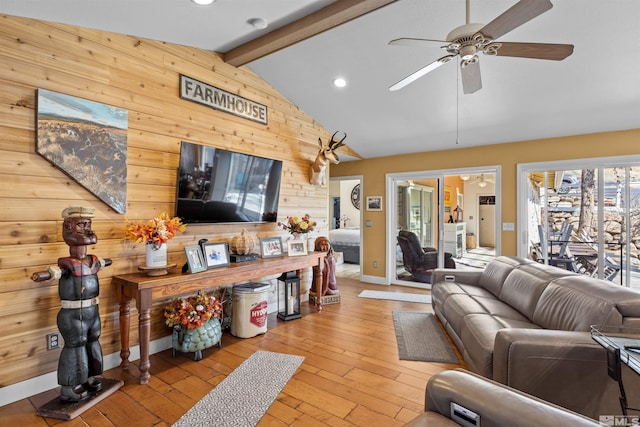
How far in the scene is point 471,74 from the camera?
2.27m

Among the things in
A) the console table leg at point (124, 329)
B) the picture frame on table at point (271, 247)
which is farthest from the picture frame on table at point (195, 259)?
the picture frame on table at point (271, 247)

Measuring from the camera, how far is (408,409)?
6.94ft

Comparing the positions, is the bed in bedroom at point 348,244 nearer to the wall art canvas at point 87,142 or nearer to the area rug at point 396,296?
the area rug at point 396,296

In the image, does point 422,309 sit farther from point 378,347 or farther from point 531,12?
point 531,12

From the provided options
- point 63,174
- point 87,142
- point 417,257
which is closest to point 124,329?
point 63,174

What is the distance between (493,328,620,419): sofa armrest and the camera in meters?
1.74

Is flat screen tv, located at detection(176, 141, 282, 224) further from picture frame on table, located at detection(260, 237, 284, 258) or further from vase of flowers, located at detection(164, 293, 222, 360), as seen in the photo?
Result: vase of flowers, located at detection(164, 293, 222, 360)

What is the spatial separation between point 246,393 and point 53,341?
1514 millimetres

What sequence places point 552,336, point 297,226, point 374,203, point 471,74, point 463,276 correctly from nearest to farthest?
1. point 552,336
2. point 471,74
3. point 463,276
4. point 297,226
5. point 374,203

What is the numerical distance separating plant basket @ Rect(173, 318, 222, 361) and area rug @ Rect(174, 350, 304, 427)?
0.42 metres

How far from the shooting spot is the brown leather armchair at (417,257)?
574 centimetres

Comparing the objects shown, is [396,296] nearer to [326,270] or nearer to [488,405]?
[326,270]

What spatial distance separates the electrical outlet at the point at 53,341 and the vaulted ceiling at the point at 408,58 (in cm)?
232

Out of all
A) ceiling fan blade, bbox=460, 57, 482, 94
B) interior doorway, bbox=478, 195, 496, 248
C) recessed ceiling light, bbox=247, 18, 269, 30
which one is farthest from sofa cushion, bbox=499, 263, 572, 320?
interior doorway, bbox=478, 195, 496, 248
